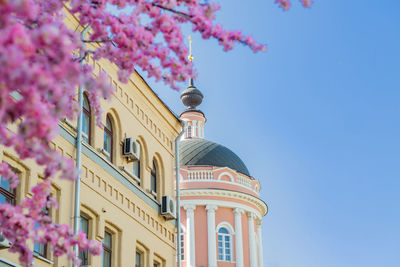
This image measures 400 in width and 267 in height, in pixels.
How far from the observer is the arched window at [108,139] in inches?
711

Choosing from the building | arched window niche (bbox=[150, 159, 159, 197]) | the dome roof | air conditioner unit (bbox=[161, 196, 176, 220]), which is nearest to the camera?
air conditioner unit (bbox=[161, 196, 176, 220])

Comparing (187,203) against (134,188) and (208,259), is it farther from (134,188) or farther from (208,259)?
(134,188)

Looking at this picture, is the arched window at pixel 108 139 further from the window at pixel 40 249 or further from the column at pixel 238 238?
the column at pixel 238 238

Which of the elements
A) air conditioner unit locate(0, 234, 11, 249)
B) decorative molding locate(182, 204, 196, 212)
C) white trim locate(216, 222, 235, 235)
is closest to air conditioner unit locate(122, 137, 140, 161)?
air conditioner unit locate(0, 234, 11, 249)

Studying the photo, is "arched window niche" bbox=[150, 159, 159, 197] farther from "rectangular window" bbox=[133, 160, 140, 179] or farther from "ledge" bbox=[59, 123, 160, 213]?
"rectangular window" bbox=[133, 160, 140, 179]

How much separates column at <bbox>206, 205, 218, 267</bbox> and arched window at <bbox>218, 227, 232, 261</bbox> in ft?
1.39

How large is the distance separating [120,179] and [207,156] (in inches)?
992

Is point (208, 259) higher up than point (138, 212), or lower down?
higher up

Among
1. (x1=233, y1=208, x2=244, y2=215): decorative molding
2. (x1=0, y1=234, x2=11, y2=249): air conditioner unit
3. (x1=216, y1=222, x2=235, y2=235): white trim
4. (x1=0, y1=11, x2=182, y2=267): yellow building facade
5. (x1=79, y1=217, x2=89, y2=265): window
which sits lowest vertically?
(x1=0, y1=234, x2=11, y2=249): air conditioner unit

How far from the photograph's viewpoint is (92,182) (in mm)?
16422

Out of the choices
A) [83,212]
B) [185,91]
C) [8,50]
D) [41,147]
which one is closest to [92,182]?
[83,212]

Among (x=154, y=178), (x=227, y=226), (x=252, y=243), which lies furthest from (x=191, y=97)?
(x=154, y=178)

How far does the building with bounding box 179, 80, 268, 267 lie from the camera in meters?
40.8

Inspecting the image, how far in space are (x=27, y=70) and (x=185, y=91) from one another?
44290 mm
